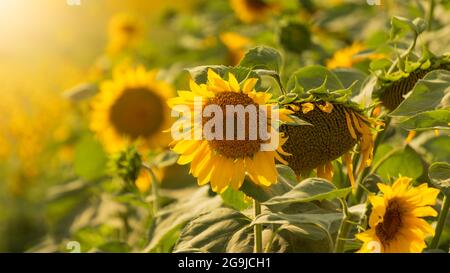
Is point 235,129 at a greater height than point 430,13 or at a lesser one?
lesser

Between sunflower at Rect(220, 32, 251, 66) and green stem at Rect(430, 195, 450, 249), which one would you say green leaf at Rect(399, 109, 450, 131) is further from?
sunflower at Rect(220, 32, 251, 66)

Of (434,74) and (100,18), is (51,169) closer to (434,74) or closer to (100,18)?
(100,18)

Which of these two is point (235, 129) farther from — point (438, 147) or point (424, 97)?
point (438, 147)

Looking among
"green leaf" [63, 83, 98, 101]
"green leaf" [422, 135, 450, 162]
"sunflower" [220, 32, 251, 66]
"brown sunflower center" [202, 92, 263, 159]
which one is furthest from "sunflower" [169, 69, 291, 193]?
"sunflower" [220, 32, 251, 66]

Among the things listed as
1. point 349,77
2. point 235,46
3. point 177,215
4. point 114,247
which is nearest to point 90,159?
point 235,46
